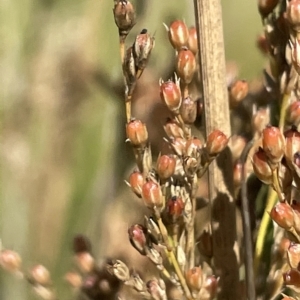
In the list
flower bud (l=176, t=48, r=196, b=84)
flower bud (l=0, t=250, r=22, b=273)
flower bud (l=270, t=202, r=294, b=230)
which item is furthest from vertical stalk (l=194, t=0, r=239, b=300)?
flower bud (l=0, t=250, r=22, b=273)

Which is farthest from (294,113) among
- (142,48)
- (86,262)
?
(86,262)

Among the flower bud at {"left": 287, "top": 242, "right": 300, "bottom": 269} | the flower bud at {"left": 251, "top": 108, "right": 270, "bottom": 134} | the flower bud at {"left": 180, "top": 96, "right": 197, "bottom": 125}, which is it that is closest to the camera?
the flower bud at {"left": 287, "top": 242, "right": 300, "bottom": 269}

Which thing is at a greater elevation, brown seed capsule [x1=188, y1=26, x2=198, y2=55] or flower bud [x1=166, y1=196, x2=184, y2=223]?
brown seed capsule [x1=188, y1=26, x2=198, y2=55]

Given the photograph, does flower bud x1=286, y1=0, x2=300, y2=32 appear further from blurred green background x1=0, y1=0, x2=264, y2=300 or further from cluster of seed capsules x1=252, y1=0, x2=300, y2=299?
blurred green background x1=0, y1=0, x2=264, y2=300

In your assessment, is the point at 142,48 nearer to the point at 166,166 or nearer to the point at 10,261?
the point at 166,166

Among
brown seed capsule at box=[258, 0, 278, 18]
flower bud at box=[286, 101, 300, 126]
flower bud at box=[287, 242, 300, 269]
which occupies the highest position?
brown seed capsule at box=[258, 0, 278, 18]

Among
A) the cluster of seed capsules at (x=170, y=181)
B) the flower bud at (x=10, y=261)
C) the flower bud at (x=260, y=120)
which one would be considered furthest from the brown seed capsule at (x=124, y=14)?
the flower bud at (x=10, y=261)

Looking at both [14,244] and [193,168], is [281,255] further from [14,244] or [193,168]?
[14,244]
